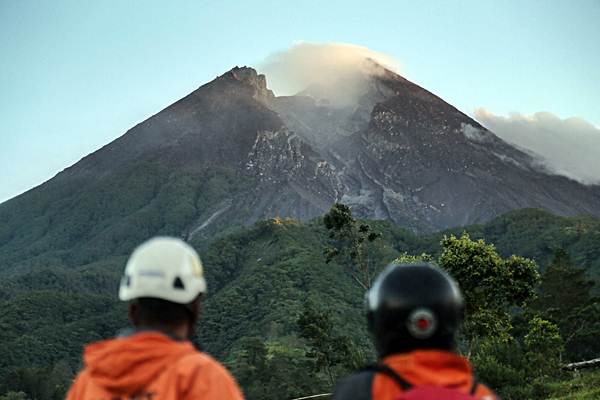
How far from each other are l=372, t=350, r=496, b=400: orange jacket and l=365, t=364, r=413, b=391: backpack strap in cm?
1

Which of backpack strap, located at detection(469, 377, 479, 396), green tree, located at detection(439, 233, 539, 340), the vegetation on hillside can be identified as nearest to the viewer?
backpack strap, located at detection(469, 377, 479, 396)

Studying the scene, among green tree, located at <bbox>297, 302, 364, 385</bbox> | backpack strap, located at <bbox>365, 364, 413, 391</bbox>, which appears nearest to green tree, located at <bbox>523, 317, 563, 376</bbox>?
green tree, located at <bbox>297, 302, 364, 385</bbox>

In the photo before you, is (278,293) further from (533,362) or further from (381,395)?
(381,395)

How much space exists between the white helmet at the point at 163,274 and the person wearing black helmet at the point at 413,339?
2.82 ft


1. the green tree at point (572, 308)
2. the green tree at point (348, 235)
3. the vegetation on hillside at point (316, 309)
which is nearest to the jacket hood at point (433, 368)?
the vegetation on hillside at point (316, 309)

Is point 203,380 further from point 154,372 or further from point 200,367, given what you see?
point 154,372

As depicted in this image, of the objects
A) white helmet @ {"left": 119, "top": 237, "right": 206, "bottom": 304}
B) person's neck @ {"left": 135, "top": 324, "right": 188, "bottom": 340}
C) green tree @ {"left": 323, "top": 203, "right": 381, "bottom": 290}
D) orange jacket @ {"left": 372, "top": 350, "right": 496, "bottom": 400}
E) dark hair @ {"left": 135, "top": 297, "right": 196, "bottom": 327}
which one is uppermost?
green tree @ {"left": 323, "top": 203, "right": 381, "bottom": 290}

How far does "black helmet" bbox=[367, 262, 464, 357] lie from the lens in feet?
9.02

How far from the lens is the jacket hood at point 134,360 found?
9.66 ft

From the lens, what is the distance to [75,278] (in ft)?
562

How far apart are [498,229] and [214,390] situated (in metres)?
166

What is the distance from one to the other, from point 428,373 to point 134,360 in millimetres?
1196

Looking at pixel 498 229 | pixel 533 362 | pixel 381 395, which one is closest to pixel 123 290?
pixel 381 395

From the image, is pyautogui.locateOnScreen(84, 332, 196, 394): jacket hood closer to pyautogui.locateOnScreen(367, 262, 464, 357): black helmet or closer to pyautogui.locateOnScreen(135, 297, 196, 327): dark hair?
pyautogui.locateOnScreen(135, 297, 196, 327): dark hair
